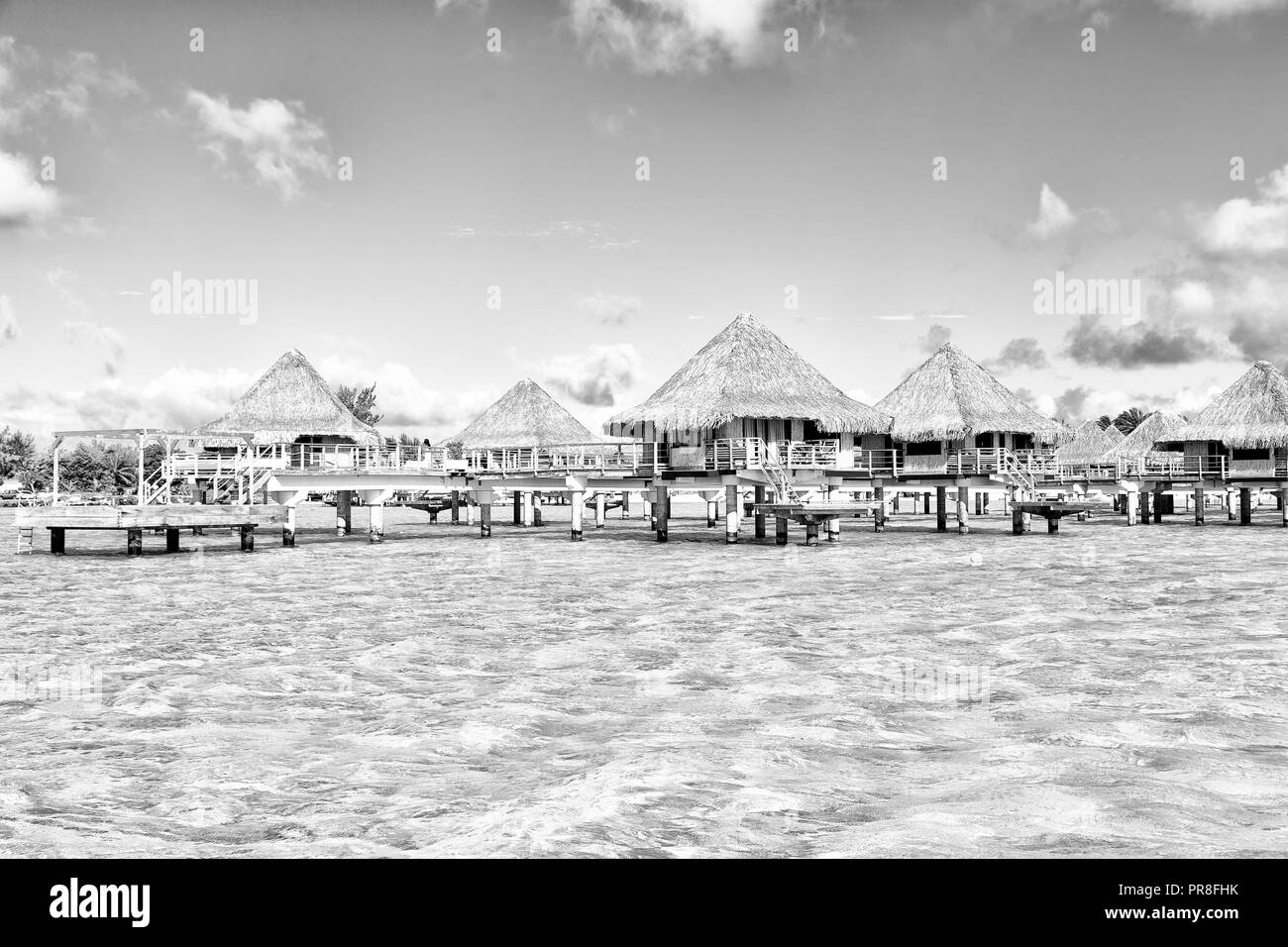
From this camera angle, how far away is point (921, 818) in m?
5.16

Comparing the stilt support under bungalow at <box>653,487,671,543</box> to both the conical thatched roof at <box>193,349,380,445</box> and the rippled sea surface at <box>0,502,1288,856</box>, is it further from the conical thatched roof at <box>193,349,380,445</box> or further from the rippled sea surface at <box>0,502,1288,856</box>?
the conical thatched roof at <box>193,349,380,445</box>

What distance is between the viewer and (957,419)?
1594 inches

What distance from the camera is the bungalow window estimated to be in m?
42.9

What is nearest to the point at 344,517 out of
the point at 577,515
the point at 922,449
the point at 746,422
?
the point at 577,515

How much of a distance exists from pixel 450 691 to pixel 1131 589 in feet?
39.4

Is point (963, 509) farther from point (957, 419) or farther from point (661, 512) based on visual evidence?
point (661, 512)

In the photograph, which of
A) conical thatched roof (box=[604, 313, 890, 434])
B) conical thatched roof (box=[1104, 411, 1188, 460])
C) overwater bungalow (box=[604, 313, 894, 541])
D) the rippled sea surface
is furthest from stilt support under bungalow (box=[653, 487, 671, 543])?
conical thatched roof (box=[1104, 411, 1188, 460])

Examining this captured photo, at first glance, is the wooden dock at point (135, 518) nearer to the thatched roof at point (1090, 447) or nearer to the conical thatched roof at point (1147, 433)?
the conical thatched roof at point (1147, 433)

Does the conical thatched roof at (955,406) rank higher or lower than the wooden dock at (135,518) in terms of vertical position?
higher

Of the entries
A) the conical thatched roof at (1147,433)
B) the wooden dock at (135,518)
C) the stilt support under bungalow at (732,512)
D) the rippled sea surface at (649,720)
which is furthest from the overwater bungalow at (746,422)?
the conical thatched roof at (1147,433)

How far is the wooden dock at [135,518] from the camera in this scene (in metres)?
23.9

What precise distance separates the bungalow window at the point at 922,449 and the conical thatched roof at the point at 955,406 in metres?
1.42

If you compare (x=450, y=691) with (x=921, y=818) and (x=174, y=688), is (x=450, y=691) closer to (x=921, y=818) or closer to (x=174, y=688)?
(x=174, y=688)
